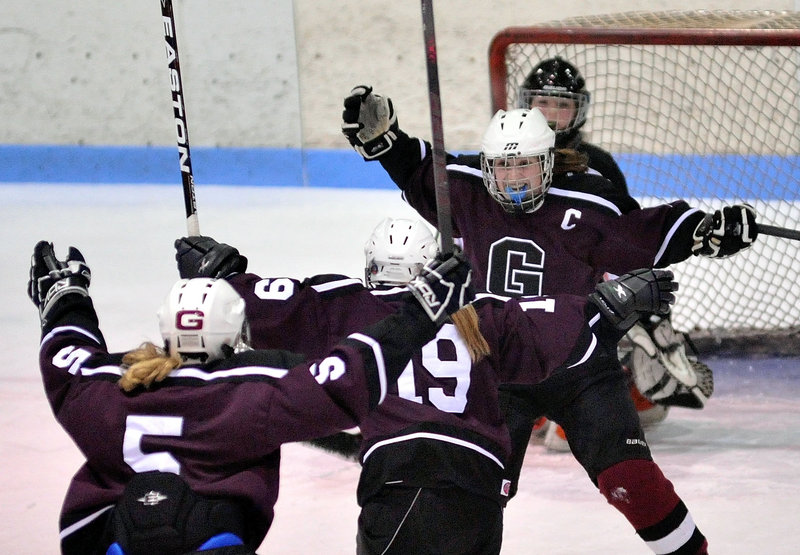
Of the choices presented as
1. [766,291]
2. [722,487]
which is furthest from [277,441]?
[766,291]

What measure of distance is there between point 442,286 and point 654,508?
0.85 meters

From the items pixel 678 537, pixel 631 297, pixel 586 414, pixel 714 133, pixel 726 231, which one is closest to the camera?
pixel 631 297

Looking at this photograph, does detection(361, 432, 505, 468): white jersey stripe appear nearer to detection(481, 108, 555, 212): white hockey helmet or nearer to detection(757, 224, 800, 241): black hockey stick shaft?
detection(481, 108, 555, 212): white hockey helmet

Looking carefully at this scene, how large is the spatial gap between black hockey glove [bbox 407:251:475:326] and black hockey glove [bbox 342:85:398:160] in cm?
111

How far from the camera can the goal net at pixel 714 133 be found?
4.00 meters

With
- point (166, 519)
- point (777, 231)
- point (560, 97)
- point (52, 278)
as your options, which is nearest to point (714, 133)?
point (777, 231)

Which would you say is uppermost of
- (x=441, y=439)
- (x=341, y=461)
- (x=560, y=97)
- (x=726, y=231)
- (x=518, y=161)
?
(x=560, y=97)

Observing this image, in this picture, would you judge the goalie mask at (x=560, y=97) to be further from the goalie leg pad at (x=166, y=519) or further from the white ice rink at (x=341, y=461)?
the goalie leg pad at (x=166, y=519)

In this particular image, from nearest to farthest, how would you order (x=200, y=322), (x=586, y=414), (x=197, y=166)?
(x=200, y=322) → (x=586, y=414) → (x=197, y=166)

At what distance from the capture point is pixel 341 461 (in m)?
Answer: 3.71

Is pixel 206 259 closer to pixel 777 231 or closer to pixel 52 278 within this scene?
pixel 52 278

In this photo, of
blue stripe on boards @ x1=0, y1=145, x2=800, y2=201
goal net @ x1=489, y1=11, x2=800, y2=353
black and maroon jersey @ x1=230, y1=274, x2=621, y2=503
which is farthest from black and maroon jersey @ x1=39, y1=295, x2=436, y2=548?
blue stripe on boards @ x1=0, y1=145, x2=800, y2=201

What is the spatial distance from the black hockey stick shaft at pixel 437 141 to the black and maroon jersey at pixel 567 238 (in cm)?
66

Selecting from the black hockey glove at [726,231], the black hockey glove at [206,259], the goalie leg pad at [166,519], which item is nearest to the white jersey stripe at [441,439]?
the goalie leg pad at [166,519]
